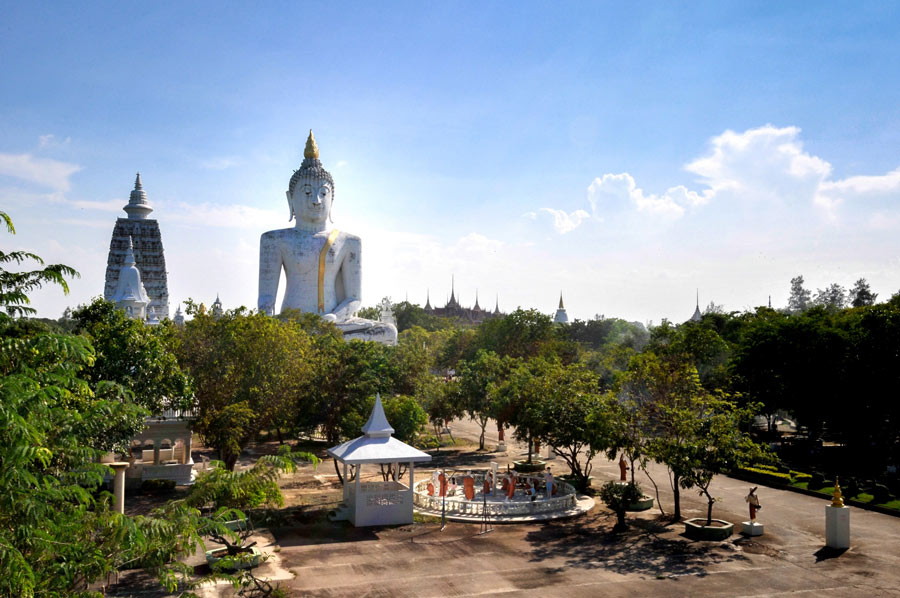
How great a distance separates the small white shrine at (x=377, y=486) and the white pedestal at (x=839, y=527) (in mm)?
10865

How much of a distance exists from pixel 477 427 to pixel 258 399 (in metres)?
27.6

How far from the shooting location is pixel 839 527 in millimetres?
20219

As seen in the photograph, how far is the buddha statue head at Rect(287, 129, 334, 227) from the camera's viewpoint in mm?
59812

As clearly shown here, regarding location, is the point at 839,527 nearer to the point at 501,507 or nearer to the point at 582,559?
the point at 582,559

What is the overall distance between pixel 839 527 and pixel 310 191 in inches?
1843

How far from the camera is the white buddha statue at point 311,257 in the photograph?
196 ft

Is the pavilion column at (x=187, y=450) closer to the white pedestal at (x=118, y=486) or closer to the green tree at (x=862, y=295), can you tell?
the white pedestal at (x=118, y=486)

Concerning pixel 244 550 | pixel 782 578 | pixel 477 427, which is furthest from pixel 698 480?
pixel 477 427

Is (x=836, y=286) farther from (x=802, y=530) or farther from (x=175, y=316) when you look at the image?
(x=802, y=530)

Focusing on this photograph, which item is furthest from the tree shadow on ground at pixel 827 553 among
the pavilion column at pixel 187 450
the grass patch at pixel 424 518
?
the pavilion column at pixel 187 450

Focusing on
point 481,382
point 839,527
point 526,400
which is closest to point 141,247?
point 481,382

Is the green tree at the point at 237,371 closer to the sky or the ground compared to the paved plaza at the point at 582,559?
closer to the sky

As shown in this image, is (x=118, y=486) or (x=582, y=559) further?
(x=118, y=486)

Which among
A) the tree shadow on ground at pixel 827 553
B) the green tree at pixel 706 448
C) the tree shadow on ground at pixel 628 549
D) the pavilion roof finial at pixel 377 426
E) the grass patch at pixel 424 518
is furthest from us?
the pavilion roof finial at pixel 377 426
